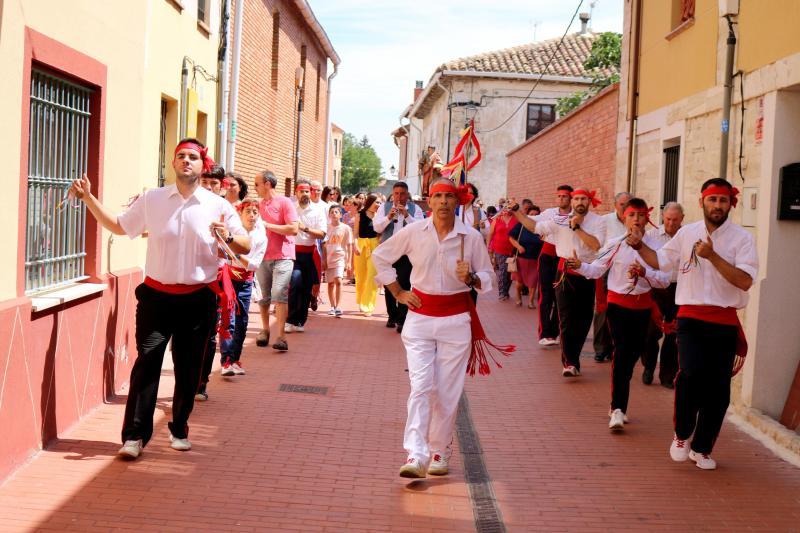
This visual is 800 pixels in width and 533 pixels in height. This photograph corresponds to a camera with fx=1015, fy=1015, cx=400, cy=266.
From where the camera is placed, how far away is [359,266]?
16203 millimetres

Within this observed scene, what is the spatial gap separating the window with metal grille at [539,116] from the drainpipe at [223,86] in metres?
26.1

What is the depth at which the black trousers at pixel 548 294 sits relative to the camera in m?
12.4

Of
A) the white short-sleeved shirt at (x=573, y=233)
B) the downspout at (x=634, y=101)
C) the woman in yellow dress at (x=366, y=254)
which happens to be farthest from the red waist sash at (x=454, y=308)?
the woman in yellow dress at (x=366, y=254)

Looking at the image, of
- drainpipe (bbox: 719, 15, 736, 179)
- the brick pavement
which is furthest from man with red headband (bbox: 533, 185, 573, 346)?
the brick pavement

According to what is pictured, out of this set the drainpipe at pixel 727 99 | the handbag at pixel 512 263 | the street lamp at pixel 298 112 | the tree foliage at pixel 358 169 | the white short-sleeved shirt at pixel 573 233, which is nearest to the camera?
the drainpipe at pixel 727 99

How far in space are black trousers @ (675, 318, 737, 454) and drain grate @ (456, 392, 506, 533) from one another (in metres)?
1.49

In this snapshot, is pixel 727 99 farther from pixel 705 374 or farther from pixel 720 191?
pixel 705 374

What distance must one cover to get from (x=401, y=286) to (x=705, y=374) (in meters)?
5.47

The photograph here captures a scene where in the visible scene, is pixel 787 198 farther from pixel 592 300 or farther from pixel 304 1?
pixel 304 1

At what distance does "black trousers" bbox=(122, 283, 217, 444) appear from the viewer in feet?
21.5

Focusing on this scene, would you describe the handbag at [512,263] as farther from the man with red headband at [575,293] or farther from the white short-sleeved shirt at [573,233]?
the man with red headband at [575,293]

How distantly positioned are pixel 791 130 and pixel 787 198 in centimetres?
59

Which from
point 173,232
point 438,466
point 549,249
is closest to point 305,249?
point 549,249

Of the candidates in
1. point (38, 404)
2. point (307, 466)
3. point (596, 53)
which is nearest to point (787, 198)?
point (307, 466)
